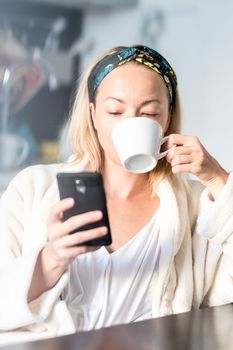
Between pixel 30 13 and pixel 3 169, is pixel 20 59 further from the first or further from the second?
pixel 3 169

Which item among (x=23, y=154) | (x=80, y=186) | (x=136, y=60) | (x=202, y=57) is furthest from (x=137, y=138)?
(x=202, y=57)

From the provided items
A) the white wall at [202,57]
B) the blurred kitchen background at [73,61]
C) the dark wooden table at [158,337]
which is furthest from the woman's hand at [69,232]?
the white wall at [202,57]

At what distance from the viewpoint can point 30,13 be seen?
1.12 m

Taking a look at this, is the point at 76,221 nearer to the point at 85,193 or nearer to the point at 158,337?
the point at 85,193

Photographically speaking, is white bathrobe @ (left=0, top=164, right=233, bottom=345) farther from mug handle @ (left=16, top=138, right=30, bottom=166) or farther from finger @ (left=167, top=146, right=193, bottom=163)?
mug handle @ (left=16, top=138, right=30, bottom=166)

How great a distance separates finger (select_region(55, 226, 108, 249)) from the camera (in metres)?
0.65

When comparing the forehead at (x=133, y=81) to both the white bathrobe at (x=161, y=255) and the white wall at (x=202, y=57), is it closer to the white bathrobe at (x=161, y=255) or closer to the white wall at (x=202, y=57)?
the white bathrobe at (x=161, y=255)

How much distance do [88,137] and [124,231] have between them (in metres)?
0.17

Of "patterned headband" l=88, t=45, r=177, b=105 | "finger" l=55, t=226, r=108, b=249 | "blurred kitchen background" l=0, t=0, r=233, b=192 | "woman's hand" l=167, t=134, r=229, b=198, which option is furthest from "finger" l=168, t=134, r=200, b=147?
"blurred kitchen background" l=0, t=0, r=233, b=192

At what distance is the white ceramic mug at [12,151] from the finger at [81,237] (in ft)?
1.62

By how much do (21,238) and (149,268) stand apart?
0.66 ft

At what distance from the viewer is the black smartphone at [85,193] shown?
2.15 feet

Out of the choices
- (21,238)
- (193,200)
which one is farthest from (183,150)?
(21,238)

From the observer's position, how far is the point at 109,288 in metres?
0.82
